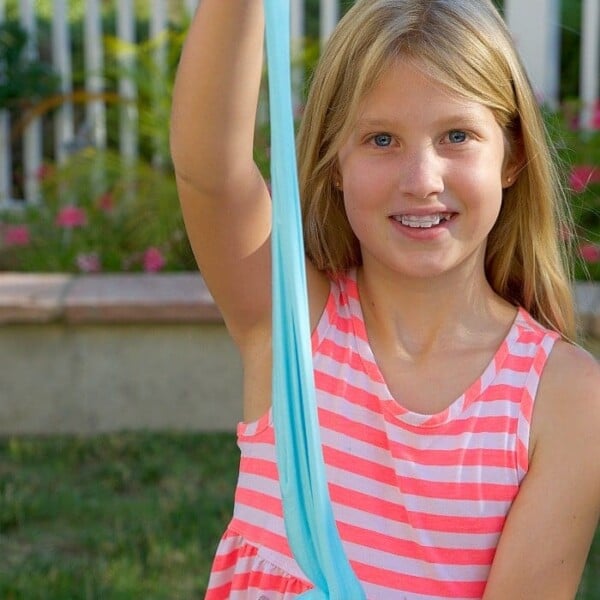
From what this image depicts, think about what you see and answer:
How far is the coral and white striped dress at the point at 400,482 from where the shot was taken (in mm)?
1648

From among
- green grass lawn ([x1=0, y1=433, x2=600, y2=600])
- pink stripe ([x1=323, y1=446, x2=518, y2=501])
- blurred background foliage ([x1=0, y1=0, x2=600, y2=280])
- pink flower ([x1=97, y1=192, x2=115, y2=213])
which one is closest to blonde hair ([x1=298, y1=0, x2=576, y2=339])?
pink stripe ([x1=323, y1=446, x2=518, y2=501])

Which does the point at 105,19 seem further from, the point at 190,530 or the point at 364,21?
the point at 364,21

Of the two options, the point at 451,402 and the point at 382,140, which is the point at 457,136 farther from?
the point at 451,402

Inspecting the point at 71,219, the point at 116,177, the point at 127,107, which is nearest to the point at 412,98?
the point at 71,219

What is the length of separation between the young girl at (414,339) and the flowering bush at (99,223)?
119 inches

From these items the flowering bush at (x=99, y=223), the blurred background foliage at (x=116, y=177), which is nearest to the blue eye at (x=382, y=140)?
the blurred background foliage at (x=116, y=177)

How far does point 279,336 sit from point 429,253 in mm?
349

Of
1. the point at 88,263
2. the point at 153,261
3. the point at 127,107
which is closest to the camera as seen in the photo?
the point at 153,261

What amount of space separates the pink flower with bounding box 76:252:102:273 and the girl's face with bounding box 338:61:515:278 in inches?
128

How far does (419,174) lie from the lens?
161cm

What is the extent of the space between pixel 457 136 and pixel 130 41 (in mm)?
4093

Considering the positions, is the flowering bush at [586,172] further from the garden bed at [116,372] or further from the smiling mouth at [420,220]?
the smiling mouth at [420,220]

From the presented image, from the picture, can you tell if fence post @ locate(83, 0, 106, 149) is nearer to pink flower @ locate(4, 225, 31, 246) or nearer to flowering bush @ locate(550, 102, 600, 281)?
pink flower @ locate(4, 225, 31, 246)

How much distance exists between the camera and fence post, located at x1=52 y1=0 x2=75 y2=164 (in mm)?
5555
